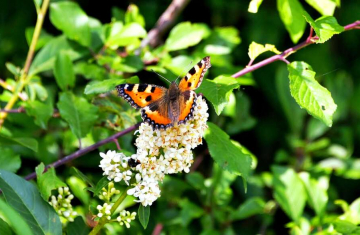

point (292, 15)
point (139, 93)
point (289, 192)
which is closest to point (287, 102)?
point (289, 192)

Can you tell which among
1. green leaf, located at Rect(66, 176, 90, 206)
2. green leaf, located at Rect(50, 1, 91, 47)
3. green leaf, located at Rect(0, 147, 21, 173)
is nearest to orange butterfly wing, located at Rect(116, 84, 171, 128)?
green leaf, located at Rect(0, 147, 21, 173)

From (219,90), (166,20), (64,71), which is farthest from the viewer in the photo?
(166,20)

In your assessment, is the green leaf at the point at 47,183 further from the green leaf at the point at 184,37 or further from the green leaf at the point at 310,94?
the green leaf at the point at 184,37

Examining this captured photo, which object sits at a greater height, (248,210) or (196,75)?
(196,75)

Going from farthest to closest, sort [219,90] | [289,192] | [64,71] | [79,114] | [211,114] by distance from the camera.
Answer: [211,114] < [289,192] < [64,71] < [79,114] < [219,90]

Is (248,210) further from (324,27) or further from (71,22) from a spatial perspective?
(71,22)

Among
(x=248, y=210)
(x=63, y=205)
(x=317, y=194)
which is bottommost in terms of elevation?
(x=248, y=210)

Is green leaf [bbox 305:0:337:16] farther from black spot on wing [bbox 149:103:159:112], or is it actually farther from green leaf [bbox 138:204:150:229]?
green leaf [bbox 138:204:150:229]
